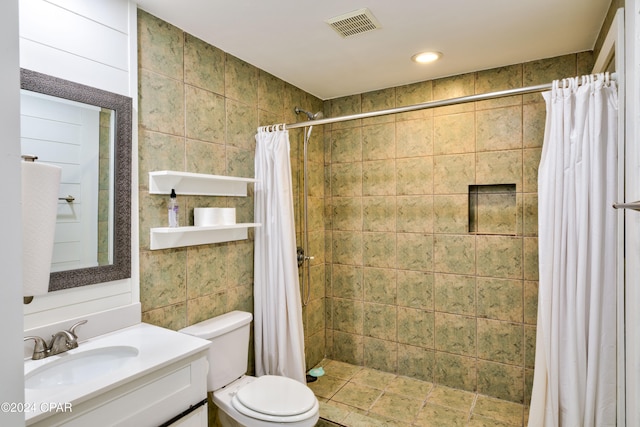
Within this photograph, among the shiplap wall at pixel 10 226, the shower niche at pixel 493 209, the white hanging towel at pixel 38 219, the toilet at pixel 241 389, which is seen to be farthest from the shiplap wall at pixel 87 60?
the shower niche at pixel 493 209

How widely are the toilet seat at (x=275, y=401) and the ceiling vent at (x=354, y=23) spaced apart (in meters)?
2.03

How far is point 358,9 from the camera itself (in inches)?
70.7

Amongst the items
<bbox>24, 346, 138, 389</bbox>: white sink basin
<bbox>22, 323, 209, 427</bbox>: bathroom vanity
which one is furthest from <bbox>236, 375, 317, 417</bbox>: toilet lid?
<bbox>24, 346, 138, 389</bbox>: white sink basin

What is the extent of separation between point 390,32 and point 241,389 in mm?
2188

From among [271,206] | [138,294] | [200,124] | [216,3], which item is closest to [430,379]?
[271,206]

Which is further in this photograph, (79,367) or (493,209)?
(493,209)

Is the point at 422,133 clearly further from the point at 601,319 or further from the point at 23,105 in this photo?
the point at 23,105

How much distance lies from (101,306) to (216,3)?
5.08ft

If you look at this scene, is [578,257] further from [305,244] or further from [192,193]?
[192,193]

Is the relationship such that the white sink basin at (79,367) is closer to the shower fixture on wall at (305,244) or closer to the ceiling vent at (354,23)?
the shower fixture on wall at (305,244)

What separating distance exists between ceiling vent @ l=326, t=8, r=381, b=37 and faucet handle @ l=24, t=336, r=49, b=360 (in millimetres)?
1974

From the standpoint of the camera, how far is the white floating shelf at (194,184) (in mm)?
1830

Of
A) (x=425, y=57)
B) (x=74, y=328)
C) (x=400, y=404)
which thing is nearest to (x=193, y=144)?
(x=74, y=328)

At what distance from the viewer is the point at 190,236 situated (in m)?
2.02
